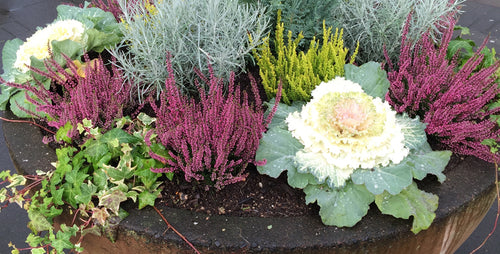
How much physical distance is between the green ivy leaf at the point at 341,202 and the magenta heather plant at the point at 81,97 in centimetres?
82

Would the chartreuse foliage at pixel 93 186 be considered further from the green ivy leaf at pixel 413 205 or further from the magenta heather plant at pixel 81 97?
the green ivy leaf at pixel 413 205

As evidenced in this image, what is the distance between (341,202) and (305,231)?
156mm

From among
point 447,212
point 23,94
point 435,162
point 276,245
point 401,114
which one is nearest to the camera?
point 276,245

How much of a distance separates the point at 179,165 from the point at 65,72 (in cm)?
68

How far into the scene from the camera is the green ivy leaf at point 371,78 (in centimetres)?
165

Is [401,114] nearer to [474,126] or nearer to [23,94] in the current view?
[474,126]

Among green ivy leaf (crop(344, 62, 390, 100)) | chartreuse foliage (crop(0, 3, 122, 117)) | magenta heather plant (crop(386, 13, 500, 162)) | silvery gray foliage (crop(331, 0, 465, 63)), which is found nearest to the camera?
magenta heather plant (crop(386, 13, 500, 162))

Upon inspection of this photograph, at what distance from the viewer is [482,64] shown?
1941 mm

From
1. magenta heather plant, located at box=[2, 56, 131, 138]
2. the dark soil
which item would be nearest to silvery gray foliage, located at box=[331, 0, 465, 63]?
the dark soil

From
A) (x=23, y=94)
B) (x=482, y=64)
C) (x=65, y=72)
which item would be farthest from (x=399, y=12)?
(x=23, y=94)

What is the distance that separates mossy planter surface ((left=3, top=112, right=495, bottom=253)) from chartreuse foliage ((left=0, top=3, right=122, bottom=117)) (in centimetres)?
76

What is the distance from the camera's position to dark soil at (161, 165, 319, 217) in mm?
1373

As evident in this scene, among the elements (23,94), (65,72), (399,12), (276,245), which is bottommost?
(276,245)

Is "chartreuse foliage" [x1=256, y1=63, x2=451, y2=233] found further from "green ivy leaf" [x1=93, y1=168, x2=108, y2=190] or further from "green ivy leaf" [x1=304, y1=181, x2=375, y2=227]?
"green ivy leaf" [x1=93, y1=168, x2=108, y2=190]
